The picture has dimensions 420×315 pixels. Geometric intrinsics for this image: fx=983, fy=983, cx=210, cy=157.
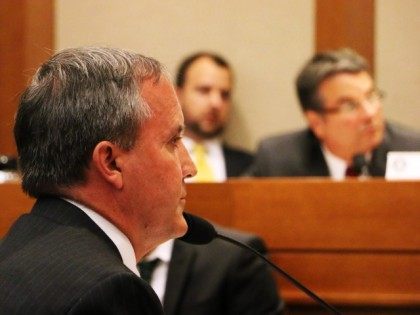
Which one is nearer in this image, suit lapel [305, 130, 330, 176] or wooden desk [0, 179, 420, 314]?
wooden desk [0, 179, 420, 314]

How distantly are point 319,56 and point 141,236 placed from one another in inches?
92.1

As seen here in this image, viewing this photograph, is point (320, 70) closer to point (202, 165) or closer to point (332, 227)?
point (202, 165)

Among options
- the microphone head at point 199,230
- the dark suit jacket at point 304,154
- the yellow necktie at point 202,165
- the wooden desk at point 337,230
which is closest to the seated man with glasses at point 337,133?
the dark suit jacket at point 304,154

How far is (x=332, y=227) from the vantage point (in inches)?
109

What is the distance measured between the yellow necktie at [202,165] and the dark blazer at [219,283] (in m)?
0.87

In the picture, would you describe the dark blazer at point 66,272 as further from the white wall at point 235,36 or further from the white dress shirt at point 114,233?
the white wall at point 235,36

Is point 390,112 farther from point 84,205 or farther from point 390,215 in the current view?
point 84,205

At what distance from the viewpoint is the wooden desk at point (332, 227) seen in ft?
8.90

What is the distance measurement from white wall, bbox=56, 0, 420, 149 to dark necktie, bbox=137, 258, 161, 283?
225cm

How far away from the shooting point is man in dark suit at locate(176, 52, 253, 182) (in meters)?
4.52

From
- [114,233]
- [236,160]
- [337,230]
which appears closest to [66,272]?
[114,233]

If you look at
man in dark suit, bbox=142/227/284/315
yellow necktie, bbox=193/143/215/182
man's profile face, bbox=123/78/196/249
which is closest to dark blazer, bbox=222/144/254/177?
yellow necktie, bbox=193/143/215/182

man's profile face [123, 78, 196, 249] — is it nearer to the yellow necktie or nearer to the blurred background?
the yellow necktie

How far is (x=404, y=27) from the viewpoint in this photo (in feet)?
14.8
